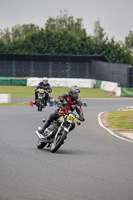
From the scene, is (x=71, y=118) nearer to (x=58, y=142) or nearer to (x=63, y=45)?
(x=58, y=142)

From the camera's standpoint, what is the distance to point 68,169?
906cm

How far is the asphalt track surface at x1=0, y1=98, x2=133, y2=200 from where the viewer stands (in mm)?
7117

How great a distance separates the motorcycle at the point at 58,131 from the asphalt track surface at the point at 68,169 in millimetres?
213

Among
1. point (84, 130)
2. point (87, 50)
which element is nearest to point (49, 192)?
point (84, 130)

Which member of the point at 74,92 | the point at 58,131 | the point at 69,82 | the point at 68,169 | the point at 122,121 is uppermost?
the point at 74,92

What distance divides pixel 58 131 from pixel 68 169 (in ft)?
7.04

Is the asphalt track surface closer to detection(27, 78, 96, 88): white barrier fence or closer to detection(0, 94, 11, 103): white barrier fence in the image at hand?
detection(0, 94, 11, 103): white barrier fence

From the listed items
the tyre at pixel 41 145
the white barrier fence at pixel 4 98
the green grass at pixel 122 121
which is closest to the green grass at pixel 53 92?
the white barrier fence at pixel 4 98

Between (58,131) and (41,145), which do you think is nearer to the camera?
(58,131)

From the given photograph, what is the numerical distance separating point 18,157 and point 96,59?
161 feet

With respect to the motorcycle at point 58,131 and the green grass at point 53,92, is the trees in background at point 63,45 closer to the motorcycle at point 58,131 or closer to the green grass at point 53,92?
→ the green grass at point 53,92

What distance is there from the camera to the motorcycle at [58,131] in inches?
431

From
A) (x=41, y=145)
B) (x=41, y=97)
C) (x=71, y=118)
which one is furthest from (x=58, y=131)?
(x=41, y=97)

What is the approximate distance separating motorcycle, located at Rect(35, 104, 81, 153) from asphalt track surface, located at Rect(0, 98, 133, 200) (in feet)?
0.70
